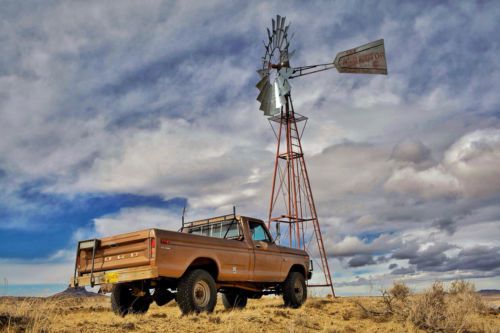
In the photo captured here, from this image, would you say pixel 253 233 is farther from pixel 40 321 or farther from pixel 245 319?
pixel 40 321

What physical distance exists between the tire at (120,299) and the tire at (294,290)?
15.4 ft

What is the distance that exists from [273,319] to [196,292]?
186cm

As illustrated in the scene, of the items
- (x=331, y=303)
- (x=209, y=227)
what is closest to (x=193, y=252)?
(x=209, y=227)

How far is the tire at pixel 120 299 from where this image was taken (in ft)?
40.5

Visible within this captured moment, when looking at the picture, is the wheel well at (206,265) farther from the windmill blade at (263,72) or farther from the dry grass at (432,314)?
the windmill blade at (263,72)

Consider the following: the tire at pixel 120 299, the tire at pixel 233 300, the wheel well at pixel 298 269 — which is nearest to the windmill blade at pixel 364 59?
the wheel well at pixel 298 269

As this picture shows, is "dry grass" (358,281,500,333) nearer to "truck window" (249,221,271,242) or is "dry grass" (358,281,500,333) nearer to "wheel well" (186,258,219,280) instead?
"truck window" (249,221,271,242)

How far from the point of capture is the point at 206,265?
12062mm

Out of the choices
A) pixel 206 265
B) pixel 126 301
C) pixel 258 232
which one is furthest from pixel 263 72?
pixel 126 301

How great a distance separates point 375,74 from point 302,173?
243 inches

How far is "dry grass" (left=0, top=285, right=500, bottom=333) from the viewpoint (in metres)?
8.91

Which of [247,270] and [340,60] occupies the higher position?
[340,60]

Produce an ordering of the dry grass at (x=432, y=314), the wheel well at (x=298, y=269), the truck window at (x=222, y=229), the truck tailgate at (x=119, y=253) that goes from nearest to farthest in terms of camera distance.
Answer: the truck tailgate at (x=119, y=253) < the dry grass at (x=432, y=314) < the truck window at (x=222, y=229) < the wheel well at (x=298, y=269)

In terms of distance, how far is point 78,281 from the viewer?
11.9 m
